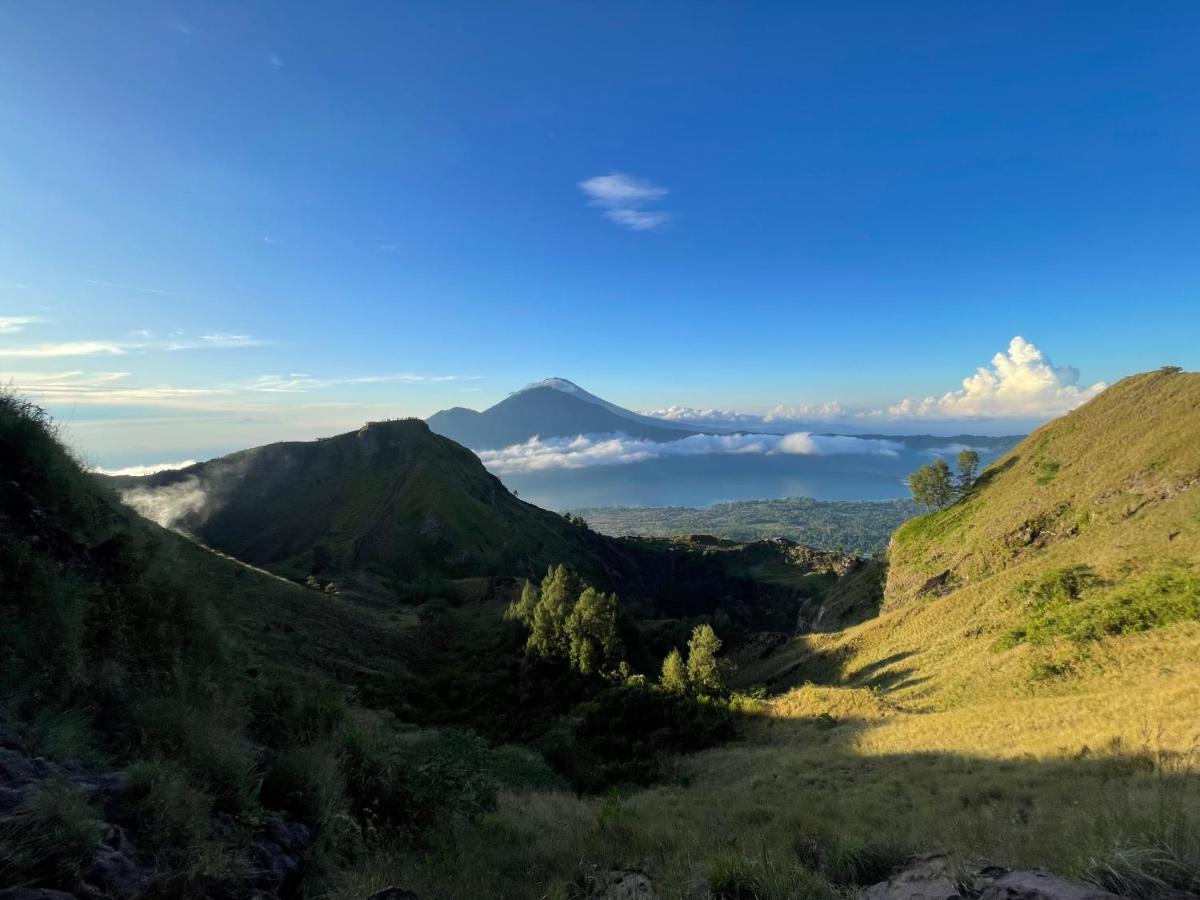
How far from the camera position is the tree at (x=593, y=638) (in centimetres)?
3466

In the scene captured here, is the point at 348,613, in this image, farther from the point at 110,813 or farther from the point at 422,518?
the point at 422,518

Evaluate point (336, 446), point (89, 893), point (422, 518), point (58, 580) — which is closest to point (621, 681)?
point (58, 580)

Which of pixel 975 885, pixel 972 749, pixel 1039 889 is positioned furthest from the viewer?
pixel 972 749

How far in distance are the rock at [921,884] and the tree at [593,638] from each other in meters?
30.1

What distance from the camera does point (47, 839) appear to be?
404 cm

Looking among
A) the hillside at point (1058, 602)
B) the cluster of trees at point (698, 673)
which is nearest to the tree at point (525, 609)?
the cluster of trees at point (698, 673)

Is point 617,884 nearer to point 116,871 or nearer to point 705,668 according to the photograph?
point 116,871

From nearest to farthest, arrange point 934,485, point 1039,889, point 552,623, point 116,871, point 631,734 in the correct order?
point 1039,889 < point 116,871 < point 631,734 < point 552,623 < point 934,485

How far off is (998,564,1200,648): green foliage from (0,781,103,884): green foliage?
3178 cm

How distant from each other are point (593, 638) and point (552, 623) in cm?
323

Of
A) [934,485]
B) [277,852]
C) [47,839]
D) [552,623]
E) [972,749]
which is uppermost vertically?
[47,839]

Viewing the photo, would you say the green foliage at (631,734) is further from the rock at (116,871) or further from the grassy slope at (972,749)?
the rock at (116,871)

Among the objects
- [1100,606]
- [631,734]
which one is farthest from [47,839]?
[1100,606]

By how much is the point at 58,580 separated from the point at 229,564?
3764 cm
